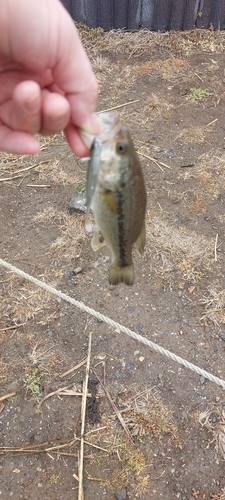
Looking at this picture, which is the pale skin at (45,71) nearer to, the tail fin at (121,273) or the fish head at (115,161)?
the fish head at (115,161)

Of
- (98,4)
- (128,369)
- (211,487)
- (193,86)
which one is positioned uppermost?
(98,4)

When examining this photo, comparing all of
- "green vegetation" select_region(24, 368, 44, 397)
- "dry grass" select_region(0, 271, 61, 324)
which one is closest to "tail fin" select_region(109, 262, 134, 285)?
"green vegetation" select_region(24, 368, 44, 397)

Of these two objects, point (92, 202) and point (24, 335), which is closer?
point (92, 202)

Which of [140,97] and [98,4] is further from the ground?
[98,4]

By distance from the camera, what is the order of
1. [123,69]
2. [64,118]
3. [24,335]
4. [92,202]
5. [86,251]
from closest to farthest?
[64,118] → [92,202] → [24,335] → [86,251] → [123,69]

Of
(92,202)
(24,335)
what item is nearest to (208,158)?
(24,335)

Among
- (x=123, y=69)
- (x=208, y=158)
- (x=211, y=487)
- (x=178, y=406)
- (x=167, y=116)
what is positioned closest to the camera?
(x=211, y=487)

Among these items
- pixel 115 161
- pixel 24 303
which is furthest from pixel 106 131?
pixel 24 303

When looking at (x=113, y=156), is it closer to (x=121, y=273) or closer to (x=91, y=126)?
(x=91, y=126)

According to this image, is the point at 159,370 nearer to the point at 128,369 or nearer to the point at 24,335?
the point at 128,369
